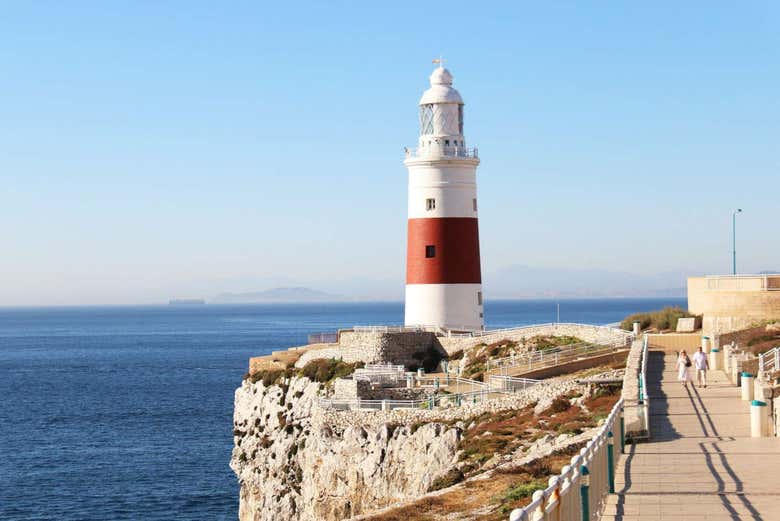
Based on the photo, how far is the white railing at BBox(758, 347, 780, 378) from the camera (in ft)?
87.8

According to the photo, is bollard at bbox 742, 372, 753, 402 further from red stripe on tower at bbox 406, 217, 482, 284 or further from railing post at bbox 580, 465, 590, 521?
red stripe on tower at bbox 406, 217, 482, 284

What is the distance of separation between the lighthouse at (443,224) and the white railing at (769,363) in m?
18.4

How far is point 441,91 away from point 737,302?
15.3 metres

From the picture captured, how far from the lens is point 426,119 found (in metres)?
48.1

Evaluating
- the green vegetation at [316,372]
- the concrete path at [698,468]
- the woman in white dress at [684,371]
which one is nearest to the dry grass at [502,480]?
the concrete path at [698,468]

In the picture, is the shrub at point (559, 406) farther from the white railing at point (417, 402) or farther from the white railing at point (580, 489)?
the white railing at point (580, 489)

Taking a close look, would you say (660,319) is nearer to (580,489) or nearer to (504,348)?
(504,348)

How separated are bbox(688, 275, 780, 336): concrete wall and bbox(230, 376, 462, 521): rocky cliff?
44.5 feet

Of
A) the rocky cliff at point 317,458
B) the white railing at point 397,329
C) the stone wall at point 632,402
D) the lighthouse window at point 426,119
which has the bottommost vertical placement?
the rocky cliff at point 317,458

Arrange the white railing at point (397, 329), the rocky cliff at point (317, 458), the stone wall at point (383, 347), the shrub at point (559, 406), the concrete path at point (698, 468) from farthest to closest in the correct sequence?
the white railing at point (397, 329), the stone wall at point (383, 347), the rocky cliff at point (317, 458), the shrub at point (559, 406), the concrete path at point (698, 468)

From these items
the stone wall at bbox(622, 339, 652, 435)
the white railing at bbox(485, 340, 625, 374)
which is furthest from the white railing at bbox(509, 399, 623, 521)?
the white railing at bbox(485, 340, 625, 374)

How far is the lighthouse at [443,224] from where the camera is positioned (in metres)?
47.1

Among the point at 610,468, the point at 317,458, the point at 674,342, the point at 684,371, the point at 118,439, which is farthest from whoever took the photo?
the point at 118,439

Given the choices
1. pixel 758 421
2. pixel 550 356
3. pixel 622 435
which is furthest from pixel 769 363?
pixel 550 356
